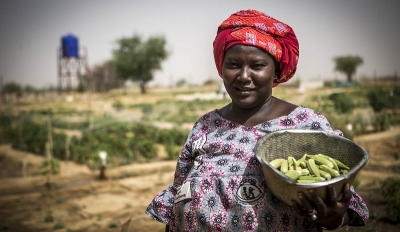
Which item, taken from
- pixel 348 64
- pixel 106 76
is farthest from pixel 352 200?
pixel 106 76

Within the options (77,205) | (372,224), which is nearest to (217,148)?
(372,224)

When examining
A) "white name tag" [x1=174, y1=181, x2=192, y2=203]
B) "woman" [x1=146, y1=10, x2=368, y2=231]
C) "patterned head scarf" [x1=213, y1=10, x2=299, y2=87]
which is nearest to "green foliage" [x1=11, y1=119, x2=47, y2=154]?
"white name tag" [x1=174, y1=181, x2=192, y2=203]

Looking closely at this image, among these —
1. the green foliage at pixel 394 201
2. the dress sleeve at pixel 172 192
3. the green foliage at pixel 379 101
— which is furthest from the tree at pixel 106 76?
the dress sleeve at pixel 172 192

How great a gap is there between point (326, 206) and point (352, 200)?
0.27 meters

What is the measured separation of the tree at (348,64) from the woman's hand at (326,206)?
161 ft

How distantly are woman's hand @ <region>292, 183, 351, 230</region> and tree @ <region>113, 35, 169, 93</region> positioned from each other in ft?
127

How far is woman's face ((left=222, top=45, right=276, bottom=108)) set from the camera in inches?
54.2

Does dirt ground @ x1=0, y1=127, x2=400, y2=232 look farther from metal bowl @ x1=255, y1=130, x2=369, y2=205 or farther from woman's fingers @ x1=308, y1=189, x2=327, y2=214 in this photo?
woman's fingers @ x1=308, y1=189, x2=327, y2=214

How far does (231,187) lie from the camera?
4.37ft

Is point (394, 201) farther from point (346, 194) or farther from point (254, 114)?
point (346, 194)

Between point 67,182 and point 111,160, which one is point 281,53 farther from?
point 111,160

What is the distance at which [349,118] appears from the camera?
12.2 metres

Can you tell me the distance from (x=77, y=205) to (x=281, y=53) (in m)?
5.73

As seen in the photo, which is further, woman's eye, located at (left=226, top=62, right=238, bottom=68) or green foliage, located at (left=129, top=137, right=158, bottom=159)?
green foliage, located at (left=129, top=137, right=158, bottom=159)
